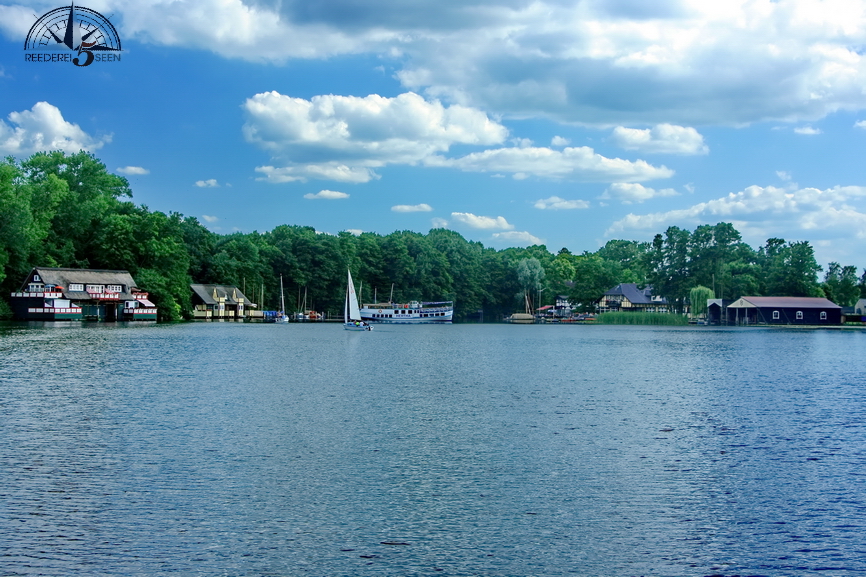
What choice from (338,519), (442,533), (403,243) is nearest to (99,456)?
(338,519)

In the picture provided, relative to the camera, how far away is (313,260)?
15188cm

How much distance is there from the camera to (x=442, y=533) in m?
12.8

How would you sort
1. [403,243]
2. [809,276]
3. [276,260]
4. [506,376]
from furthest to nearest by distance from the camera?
[403,243]
[276,260]
[809,276]
[506,376]

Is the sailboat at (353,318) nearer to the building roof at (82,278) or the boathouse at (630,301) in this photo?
the building roof at (82,278)

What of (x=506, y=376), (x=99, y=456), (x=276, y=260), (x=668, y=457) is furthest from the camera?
(x=276, y=260)

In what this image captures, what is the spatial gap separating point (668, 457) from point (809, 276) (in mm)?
134840

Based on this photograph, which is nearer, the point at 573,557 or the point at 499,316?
the point at 573,557

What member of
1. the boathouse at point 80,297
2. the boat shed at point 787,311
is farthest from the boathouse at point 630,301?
the boathouse at point 80,297

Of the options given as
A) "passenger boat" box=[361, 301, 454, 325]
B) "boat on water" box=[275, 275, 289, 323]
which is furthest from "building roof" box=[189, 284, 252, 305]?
"passenger boat" box=[361, 301, 454, 325]

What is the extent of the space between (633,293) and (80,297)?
118930 mm

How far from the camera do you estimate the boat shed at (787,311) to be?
5246 inches

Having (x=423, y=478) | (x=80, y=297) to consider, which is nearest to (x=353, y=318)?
(x=80, y=297)

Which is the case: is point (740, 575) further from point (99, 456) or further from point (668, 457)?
point (99, 456)

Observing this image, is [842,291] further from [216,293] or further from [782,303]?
[216,293]
